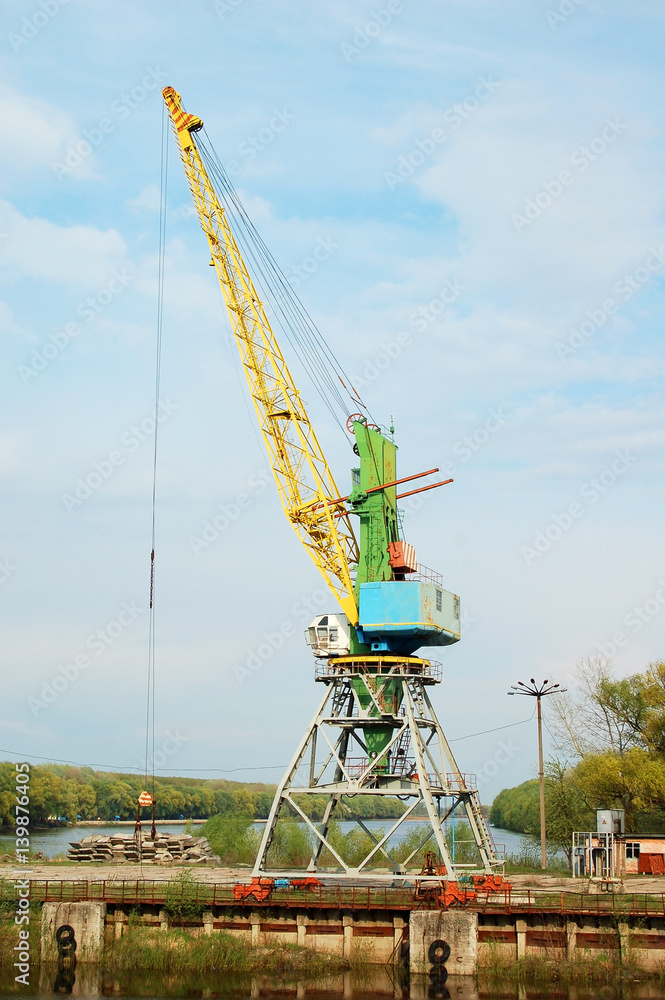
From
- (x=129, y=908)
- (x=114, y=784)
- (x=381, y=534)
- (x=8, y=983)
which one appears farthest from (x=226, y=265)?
(x=114, y=784)

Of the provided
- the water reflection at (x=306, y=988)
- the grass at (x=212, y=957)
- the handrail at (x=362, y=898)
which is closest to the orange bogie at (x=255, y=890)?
the handrail at (x=362, y=898)

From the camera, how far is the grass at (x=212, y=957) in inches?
1581

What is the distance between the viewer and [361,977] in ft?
130

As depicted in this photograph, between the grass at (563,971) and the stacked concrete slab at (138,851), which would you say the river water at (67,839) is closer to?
the stacked concrete slab at (138,851)

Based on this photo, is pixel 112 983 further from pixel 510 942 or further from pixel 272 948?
pixel 510 942

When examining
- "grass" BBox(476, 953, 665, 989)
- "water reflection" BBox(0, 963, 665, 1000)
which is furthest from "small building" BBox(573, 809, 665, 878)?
"water reflection" BBox(0, 963, 665, 1000)

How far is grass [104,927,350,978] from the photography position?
40156mm

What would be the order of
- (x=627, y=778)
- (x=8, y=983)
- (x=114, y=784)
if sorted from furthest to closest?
(x=114, y=784) < (x=627, y=778) < (x=8, y=983)

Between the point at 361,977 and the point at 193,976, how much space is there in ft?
21.1

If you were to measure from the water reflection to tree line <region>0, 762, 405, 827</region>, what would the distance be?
7695cm

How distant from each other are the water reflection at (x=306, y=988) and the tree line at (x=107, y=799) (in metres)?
76.9

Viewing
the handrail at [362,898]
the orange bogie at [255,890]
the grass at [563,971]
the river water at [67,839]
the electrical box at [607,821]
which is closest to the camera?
the grass at [563,971]

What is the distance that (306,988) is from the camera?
126 feet

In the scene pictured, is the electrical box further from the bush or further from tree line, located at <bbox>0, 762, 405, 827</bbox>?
tree line, located at <bbox>0, 762, 405, 827</bbox>
